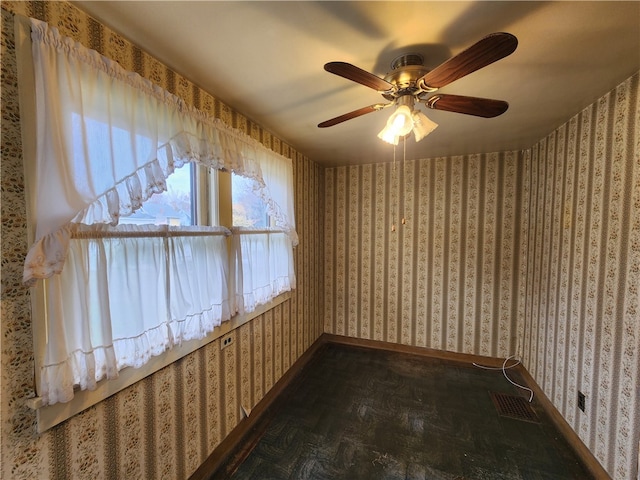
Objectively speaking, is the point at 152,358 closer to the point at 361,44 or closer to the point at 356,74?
the point at 356,74

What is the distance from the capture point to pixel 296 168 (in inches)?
106

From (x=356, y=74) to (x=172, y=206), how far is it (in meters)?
1.13

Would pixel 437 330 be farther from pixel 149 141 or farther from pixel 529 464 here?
pixel 149 141

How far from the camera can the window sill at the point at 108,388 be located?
863mm

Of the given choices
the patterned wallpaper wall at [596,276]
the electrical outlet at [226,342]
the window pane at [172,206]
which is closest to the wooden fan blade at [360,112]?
the window pane at [172,206]

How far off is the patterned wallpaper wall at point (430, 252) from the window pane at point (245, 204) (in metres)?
1.46

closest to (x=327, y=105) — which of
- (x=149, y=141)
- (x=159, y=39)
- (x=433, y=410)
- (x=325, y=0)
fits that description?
(x=325, y=0)

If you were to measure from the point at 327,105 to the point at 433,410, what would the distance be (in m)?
2.54

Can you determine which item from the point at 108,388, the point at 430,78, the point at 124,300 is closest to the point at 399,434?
the point at 108,388

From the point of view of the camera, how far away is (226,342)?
5.75 feet

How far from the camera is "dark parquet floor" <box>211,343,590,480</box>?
1.62 metres

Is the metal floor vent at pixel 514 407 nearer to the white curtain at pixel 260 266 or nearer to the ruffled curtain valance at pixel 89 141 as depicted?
the white curtain at pixel 260 266

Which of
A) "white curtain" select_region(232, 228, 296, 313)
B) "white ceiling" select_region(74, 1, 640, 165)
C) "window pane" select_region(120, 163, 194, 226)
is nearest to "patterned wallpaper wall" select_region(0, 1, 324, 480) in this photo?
"white ceiling" select_region(74, 1, 640, 165)

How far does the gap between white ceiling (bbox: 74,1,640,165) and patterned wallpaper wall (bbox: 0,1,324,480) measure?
108mm
